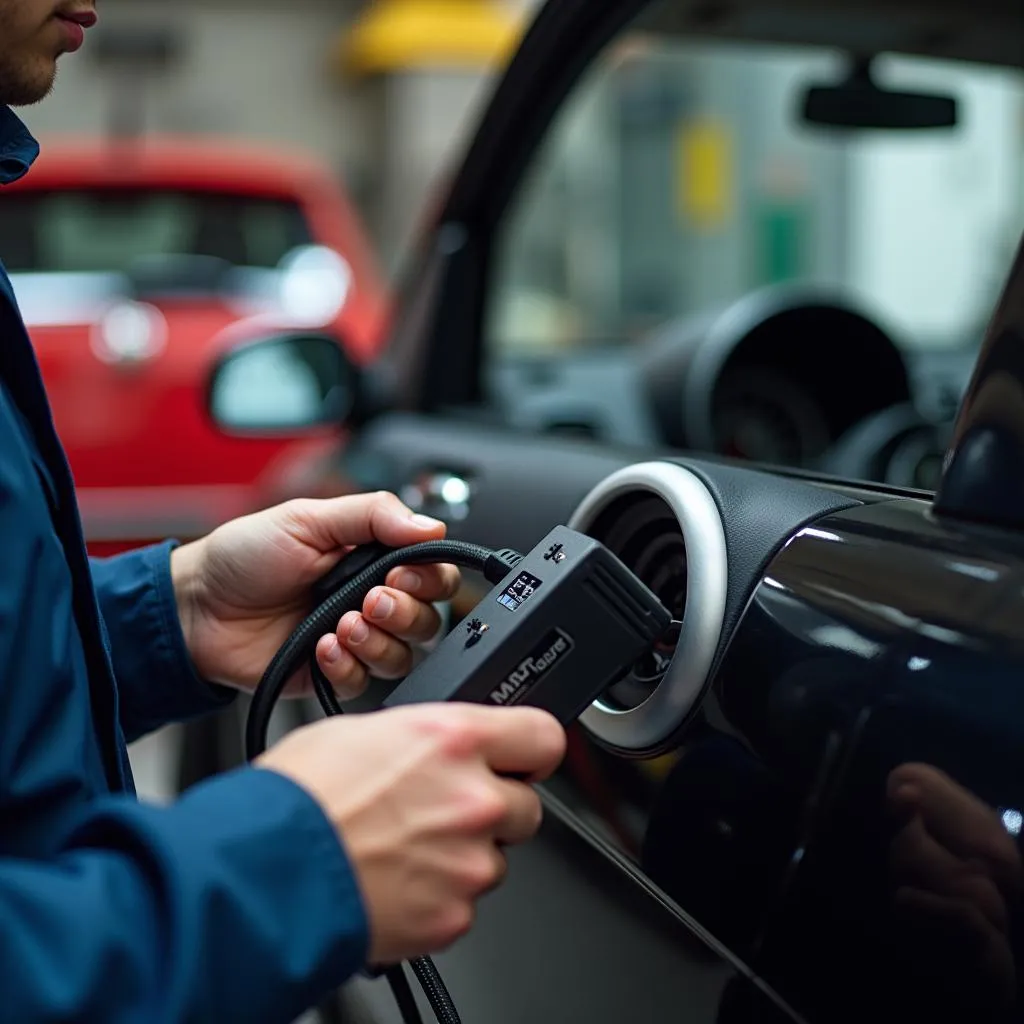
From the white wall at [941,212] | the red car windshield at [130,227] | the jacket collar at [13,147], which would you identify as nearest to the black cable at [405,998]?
the jacket collar at [13,147]

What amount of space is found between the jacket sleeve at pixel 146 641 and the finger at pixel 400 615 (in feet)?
0.73

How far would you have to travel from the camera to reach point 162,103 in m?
13.0

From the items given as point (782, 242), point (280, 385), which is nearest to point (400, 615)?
point (280, 385)

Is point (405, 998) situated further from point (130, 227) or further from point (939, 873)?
point (130, 227)

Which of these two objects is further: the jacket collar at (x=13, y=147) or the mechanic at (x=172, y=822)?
the jacket collar at (x=13, y=147)

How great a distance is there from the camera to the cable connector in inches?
36.4

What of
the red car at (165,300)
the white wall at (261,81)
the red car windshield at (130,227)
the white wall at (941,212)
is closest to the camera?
the red car at (165,300)

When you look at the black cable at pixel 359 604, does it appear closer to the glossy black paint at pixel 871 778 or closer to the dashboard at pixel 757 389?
the glossy black paint at pixel 871 778

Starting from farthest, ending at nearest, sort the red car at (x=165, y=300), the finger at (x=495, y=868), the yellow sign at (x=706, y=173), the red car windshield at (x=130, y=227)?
the yellow sign at (x=706, y=173) → the red car windshield at (x=130, y=227) → the red car at (x=165, y=300) → the finger at (x=495, y=868)

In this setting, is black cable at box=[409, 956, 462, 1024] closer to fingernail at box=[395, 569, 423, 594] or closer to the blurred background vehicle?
the blurred background vehicle

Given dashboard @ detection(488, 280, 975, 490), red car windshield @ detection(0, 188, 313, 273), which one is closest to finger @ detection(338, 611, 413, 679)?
dashboard @ detection(488, 280, 975, 490)

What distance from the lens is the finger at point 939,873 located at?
0.66m

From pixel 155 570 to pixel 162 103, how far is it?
12755mm

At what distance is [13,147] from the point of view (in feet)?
3.16
